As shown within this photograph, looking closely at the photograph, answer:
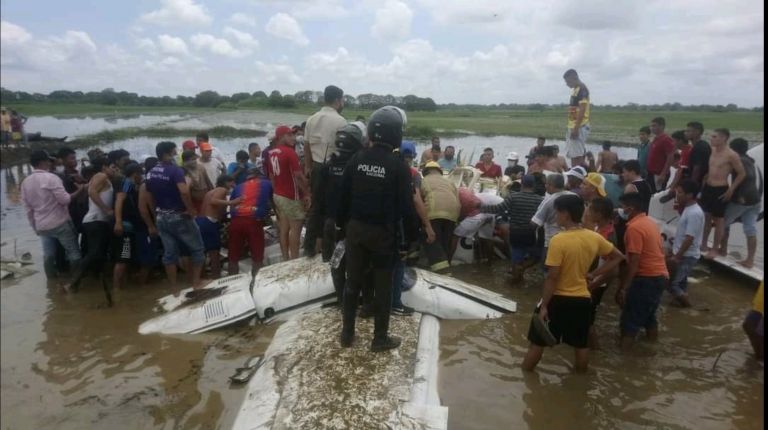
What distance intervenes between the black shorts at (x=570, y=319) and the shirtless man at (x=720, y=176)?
4.61m

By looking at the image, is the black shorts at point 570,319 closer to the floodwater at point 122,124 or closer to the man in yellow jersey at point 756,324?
the man in yellow jersey at point 756,324

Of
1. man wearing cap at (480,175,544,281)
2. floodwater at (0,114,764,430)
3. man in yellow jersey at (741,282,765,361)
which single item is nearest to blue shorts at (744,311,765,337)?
man in yellow jersey at (741,282,765,361)

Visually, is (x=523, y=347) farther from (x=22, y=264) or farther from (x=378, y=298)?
(x=22, y=264)

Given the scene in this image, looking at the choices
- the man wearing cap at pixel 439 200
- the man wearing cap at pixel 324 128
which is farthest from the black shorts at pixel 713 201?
the man wearing cap at pixel 324 128

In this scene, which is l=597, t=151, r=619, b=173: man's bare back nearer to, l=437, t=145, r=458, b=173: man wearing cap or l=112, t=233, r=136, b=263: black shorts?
l=437, t=145, r=458, b=173: man wearing cap

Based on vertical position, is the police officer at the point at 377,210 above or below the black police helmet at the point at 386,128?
below

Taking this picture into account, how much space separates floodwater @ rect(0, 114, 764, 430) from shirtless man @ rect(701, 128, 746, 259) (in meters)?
1.57

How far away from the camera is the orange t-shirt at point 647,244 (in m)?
4.76

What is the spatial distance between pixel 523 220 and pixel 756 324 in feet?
9.31

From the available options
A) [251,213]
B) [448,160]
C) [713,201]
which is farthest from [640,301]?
[448,160]

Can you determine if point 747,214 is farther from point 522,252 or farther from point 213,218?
point 213,218

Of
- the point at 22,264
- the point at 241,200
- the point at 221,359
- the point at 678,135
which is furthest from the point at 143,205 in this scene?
the point at 678,135

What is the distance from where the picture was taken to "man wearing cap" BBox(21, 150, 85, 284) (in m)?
6.23

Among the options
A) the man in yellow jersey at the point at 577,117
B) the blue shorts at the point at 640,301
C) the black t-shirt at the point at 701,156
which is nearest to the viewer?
the blue shorts at the point at 640,301
